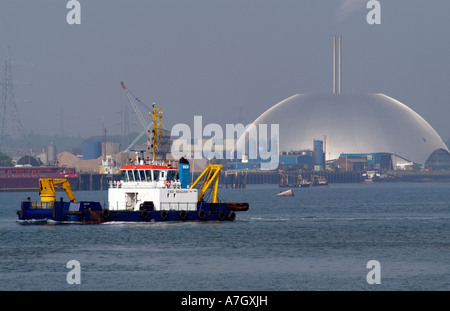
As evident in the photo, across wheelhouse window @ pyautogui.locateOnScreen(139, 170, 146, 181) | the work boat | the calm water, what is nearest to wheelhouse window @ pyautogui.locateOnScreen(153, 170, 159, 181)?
the work boat

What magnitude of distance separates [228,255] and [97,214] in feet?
71.8

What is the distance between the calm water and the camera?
48.0 m

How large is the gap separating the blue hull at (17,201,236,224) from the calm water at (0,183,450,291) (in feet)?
2.66

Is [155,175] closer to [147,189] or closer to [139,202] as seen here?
[147,189]

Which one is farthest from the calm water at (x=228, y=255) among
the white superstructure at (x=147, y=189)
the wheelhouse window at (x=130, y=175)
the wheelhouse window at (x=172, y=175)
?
the wheelhouse window at (x=172, y=175)

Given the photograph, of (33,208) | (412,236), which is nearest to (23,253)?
(33,208)

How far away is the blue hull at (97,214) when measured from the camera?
77562mm

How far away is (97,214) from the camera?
257 feet

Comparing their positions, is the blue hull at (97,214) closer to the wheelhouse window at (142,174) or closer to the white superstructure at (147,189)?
the white superstructure at (147,189)

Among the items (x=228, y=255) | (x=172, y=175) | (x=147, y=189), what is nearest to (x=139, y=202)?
(x=147, y=189)

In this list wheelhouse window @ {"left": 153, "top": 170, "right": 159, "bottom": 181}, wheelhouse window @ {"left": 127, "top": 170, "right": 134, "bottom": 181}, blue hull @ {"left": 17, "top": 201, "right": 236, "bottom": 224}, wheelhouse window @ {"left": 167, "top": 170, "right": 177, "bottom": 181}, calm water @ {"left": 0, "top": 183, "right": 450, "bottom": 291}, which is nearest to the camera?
calm water @ {"left": 0, "top": 183, "right": 450, "bottom": 291}

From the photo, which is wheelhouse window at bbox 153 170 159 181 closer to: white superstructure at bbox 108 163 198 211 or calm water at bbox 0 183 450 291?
white superstructure at bbox 108 163 198 211
